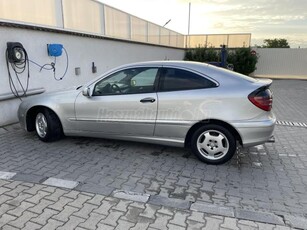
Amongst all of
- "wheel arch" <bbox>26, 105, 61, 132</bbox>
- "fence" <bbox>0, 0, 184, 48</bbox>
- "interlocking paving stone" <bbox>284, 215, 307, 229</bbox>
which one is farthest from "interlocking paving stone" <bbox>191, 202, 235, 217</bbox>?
"fence" <bbox>0, 0, 184, 48</bbox>

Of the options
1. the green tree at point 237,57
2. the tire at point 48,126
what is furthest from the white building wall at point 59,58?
the green tree at point 237,57

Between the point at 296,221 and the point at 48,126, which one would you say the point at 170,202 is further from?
the point at 48,126

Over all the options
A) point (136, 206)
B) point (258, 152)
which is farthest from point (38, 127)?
point (258, 152)

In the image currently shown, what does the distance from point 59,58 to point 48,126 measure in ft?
10.1

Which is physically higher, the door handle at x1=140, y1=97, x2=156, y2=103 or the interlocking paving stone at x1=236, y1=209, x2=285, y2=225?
the door handle at x1=140, y1=97, x2=156, y2=103

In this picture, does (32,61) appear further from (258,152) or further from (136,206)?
(258,152)

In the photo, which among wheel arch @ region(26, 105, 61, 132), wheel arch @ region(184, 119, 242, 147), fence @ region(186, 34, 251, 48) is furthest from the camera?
fence @ region(186, 34, 251, 48)

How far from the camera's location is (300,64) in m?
20.3

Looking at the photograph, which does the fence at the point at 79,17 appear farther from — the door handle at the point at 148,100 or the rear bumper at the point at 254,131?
the rear bumper at the point at 254,131

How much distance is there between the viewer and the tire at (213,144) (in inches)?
140

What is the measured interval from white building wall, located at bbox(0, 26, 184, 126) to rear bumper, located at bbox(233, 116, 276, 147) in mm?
4850

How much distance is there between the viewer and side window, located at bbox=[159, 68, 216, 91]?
363cm

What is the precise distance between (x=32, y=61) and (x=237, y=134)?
5.00 meters

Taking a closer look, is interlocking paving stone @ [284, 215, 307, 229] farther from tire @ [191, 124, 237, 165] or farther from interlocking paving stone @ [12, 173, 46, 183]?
interlocking paving stone @ [12, 173, 46, 183]
